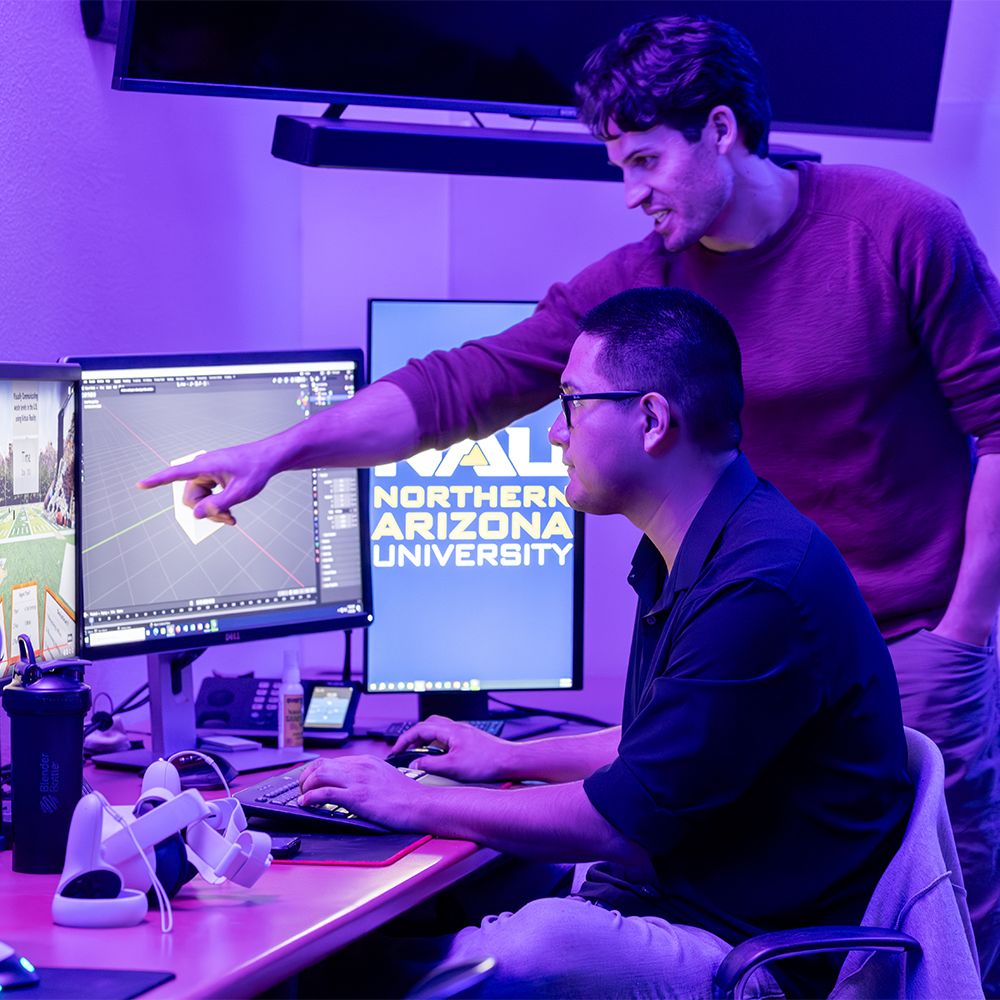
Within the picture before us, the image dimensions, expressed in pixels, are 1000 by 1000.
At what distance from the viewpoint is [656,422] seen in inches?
57.3

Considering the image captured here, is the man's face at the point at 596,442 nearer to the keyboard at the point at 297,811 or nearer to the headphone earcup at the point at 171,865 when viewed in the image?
the keyboard at the point at 297,811

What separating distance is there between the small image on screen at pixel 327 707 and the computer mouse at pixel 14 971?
103 cm

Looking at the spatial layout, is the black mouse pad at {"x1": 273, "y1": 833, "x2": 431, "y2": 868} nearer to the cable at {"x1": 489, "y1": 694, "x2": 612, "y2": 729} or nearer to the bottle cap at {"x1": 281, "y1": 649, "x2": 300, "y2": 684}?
the bottle cap at {"x1": 281, "y1": 649, "x2": 300, "y2": 684}

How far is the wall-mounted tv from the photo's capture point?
209 cm

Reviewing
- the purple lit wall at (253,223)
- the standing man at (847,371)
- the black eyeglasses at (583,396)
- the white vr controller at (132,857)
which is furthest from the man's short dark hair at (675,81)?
the white vr controller at (132,857)

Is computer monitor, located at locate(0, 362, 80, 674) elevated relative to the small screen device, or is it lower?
elevated

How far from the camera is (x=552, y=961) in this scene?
118 cm

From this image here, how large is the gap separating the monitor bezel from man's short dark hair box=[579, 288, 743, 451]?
0.63m

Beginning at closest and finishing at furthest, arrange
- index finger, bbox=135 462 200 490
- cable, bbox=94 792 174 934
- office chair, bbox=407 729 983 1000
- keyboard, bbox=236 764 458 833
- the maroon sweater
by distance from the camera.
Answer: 1. cable, bbox=94 792 174 934
2. office chair, bbox=407 729 983 1000
3. keyboard, bbox=236 764 458 833
4. index finger, bbox=135 462 200 490
5. the maroon sweater

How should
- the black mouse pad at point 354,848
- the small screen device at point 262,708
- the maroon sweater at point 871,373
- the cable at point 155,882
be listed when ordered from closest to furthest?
the cable at point 155,882 < the black mouse pad at point 354,848 < the maroon sweater at point 871,373 < the small screen device at point 262,708

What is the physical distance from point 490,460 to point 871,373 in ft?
2.47

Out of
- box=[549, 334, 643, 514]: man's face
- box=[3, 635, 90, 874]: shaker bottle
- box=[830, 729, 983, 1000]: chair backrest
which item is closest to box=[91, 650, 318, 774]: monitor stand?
box=[3, 635, 90, 874]: shaker bottle

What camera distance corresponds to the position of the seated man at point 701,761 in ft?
4.03

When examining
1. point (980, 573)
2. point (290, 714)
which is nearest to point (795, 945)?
point (980, 573)
